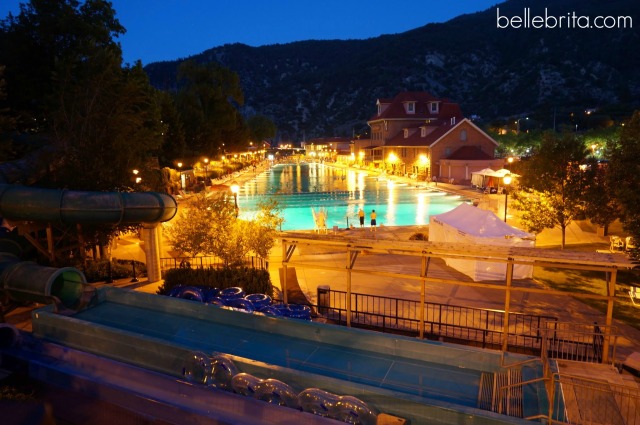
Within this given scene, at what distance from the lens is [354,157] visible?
9781 centimetres

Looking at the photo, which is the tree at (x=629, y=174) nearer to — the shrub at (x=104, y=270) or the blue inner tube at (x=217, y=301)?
the blue inner tube at (x=217, y=301)

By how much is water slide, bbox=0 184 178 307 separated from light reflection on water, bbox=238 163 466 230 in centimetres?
1562

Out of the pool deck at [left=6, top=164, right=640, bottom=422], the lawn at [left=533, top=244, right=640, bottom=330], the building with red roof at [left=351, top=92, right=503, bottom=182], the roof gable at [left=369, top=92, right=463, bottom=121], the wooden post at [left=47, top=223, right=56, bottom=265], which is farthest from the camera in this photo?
the roof gable at [left=369, top=92, right=463, bottom=121]

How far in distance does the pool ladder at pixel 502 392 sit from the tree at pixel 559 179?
13.9 m

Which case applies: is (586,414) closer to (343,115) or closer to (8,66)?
(8,66)

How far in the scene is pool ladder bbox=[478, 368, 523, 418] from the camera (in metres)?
7.49

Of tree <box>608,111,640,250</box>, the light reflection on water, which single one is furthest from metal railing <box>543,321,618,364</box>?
the light reflection on water

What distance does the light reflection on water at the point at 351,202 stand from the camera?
34.7 metres

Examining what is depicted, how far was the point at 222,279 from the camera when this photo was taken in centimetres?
1459

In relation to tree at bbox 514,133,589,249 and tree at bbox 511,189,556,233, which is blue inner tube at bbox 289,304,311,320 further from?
tree at bbox 514,133,589,249

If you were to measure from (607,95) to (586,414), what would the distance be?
475 ft

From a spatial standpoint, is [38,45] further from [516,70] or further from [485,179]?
[516,70]

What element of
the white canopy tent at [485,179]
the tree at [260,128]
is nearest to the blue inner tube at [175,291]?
the white canopy tent at [485,179]

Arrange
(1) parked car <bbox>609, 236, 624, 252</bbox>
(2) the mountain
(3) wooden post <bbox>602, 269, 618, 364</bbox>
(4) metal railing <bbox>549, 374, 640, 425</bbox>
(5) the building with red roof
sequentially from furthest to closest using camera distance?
(2) the mountain, (5) the building with red roof, (1) parked car <bbox>609, 236, 624, 252</bbox>, (3) wooden post <bbox>602, 269, 618, 364</bbox>, (4) metal railing <bbox>549, 374, 640, 425</bbox>
